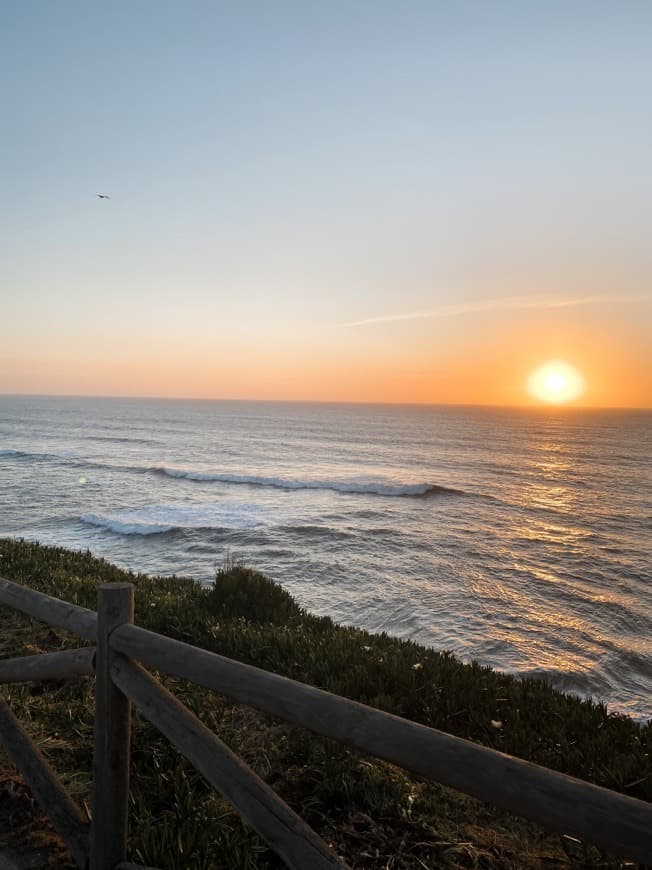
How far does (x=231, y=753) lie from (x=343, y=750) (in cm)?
253

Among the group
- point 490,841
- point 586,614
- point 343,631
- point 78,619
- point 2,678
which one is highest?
point 78,619

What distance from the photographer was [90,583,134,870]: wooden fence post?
2.91 m

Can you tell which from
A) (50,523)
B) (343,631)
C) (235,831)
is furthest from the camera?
(50,523)

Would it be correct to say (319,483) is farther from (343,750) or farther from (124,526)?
(343,750)

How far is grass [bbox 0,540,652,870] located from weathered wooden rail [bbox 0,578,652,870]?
608 mm

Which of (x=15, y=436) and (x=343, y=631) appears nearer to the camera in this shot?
(x=343, y=631)

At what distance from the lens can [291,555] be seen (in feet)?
68.3

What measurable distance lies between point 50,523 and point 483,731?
76.3 feet

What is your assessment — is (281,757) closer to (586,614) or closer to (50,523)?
(586,614)

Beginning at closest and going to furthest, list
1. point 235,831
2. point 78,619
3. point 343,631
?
point 78,619, point 235,831, point 343,631

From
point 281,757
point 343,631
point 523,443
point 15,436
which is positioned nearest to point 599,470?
point 523,443

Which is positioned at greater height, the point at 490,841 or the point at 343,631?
the point at 490,841

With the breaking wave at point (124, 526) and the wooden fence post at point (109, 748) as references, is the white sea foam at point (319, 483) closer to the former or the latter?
the breaking wave at point (124, 526)

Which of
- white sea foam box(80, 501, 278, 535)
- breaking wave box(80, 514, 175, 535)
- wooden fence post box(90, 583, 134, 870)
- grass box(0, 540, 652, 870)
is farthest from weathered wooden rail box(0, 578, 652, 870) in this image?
white sea foam box(80, 501, 278, 535)
